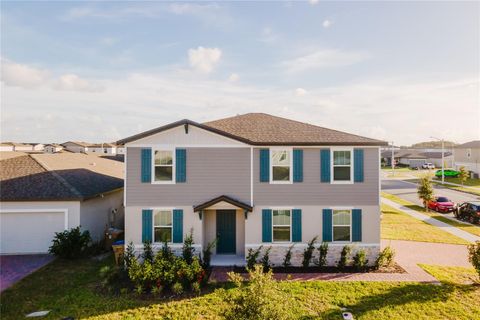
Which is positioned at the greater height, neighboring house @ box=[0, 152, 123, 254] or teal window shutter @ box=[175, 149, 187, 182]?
teal window shutter @ box=[175, 149, 187, 182]

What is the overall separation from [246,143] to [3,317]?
11193mm

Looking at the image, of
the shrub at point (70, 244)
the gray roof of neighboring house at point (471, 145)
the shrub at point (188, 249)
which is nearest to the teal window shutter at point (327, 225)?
the shrub at point (188, 249)

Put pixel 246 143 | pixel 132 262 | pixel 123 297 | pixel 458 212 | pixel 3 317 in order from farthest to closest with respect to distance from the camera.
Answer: pixel 458 212
pixel 246 143
pixel 132 262
pixel 123 297
pixel 3 317

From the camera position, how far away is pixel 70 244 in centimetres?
1562

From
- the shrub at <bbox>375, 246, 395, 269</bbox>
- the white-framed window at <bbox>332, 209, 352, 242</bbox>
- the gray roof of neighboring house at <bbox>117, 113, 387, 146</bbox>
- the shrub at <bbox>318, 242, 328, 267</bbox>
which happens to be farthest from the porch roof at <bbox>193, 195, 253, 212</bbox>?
the shrub at <bbox>375, 246, 395, 269</bbox>

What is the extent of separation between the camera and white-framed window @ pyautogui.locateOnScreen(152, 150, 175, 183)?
1489cm

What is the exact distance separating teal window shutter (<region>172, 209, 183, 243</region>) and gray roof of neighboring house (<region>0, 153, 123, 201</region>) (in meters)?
5.78

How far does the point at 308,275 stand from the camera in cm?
1375

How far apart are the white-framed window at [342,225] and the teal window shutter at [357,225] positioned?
0.14 m

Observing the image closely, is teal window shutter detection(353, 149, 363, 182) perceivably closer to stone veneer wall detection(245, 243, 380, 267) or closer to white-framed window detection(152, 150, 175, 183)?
stone veneer wall detection(245, 243, 380, 267)

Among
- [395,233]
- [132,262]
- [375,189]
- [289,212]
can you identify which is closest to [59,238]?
[132,262]

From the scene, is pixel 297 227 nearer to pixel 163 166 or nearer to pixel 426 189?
pixel 163 166

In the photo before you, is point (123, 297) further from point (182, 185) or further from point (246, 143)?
point (246, 143)

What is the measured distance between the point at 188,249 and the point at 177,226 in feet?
A: 4.36
